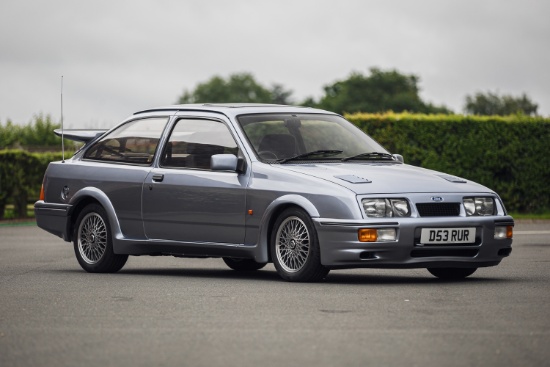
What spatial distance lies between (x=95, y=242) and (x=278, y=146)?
2544mm

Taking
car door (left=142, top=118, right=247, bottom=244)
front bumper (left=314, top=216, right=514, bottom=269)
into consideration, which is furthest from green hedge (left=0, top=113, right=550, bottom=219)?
front bumper (left=314, top=216, right=514, bottom=269)

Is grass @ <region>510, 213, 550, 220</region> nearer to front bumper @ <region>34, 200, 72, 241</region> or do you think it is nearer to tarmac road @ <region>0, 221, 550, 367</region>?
tarmac road @ <region>0, 221, 550, 367</region>

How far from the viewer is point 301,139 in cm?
1280

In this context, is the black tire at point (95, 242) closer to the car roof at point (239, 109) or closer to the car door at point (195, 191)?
the car door at point (195, 191)

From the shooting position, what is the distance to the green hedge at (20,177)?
29.8 m

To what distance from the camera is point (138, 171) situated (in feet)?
44.2

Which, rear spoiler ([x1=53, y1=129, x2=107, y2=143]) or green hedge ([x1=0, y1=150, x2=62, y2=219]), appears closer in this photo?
rear spoiler ([x1=53, y1=129, x2=107, y2=143])

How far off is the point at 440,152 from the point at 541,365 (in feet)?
74.8

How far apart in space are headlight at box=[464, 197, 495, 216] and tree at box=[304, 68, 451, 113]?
108 meters

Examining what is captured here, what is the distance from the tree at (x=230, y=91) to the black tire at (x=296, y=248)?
13194 centimetres

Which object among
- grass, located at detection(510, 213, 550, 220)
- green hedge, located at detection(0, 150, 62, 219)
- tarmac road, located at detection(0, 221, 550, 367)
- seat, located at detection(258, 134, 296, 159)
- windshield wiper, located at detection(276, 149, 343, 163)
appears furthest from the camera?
green hedge, located at detection(0, 150, 62, 219)

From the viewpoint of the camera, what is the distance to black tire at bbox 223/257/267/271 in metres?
14.1

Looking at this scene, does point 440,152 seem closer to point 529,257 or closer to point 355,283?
point 529,257

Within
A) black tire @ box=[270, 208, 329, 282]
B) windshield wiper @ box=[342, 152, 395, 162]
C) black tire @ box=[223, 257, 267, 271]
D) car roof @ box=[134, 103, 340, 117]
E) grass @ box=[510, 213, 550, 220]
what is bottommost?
grass @ box=[510, 213, 550, 220]
